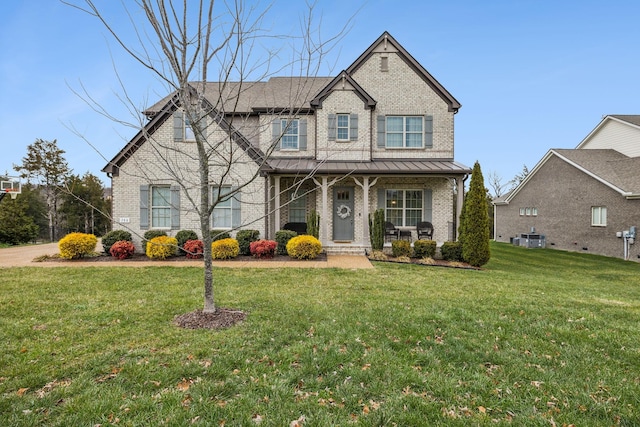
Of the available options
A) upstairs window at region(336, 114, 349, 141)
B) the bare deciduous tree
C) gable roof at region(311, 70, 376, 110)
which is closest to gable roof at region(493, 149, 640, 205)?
gable roof at region(311, 70, 376, 110)

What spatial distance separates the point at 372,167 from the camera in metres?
12.8

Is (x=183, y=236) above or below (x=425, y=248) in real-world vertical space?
above

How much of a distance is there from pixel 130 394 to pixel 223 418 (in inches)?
40.2

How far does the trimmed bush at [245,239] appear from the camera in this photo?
1178 cm

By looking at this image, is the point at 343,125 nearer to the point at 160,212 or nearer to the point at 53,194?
the point at 160,212

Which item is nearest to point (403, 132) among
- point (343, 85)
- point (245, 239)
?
point (343, 85)

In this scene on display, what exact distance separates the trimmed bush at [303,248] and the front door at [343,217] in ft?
9.67

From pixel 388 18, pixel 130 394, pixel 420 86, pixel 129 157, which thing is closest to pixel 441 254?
pixel 420 86

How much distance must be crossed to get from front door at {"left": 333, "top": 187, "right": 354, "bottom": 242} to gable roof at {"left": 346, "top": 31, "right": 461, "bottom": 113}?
5.80m

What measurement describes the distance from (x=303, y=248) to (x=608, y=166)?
19244 mm

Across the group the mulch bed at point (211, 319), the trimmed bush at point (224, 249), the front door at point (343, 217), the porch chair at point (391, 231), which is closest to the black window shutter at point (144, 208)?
the trimmed bush at point (224, 249)

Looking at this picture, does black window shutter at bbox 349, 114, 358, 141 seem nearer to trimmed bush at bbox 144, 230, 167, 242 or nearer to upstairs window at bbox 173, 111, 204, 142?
upstairs window at bbox 173, 111, 204, 142

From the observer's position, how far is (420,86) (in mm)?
14055

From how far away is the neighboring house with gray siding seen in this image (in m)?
16.0
